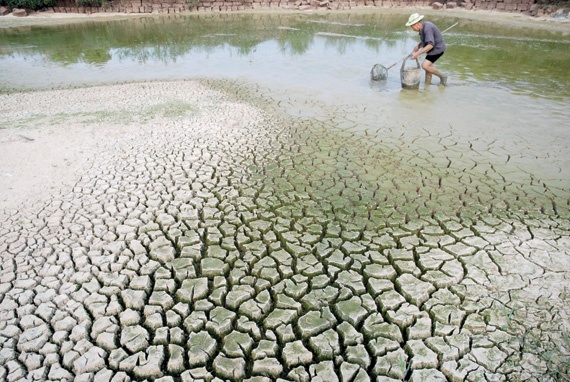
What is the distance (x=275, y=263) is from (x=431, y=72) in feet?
19.9

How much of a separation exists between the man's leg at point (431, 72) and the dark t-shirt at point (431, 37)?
237 millimetres

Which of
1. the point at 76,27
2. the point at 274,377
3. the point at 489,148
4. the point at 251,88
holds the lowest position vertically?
the point at 274,377

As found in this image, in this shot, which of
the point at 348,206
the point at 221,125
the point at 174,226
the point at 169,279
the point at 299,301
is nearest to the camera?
the point at 299,301

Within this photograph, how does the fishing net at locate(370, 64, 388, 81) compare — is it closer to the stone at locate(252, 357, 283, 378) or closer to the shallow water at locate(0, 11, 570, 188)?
the shallow water at locate(0, 11, 570, 188)

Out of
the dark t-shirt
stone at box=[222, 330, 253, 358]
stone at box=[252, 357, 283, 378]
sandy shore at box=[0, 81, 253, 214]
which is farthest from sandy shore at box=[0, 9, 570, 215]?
the dark t-shirt

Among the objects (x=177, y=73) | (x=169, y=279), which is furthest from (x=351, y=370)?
(x=177, y=73)

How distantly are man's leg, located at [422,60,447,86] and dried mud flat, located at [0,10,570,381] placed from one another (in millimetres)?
2784

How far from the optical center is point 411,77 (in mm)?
7406

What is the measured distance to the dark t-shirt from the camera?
708 centimetres

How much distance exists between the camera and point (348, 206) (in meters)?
3.95

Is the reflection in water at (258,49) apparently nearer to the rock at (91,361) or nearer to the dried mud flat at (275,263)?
the dried mud flat at (275,263)

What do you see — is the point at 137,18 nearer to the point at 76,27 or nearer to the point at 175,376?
the point at 76,27

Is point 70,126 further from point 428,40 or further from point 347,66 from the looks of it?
point 347,66

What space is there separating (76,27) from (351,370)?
19.2 m
